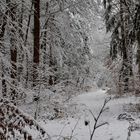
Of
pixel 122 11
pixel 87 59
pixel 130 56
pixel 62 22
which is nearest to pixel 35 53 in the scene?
pixel 62 22

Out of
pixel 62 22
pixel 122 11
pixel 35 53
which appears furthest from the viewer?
pixel 122 11

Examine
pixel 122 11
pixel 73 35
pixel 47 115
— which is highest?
pixel 122 11

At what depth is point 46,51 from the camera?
18750mm

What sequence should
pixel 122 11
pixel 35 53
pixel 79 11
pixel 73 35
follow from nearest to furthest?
pixel 35 53 < pixel 79 11 < pixel 73 35 < pixel 122 11

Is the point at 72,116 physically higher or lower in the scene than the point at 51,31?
lower

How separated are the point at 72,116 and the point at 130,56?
8.11 meters

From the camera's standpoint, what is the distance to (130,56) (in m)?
18.6

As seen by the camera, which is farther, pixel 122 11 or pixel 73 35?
pixel 122 11

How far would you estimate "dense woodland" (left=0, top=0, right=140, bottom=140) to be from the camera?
835cm

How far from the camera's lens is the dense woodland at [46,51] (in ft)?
27.4

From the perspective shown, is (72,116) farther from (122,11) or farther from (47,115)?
(122,11)

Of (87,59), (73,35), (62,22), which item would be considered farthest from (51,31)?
(87,59)

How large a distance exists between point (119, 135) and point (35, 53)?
5.85 meters

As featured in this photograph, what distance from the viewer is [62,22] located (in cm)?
1588
